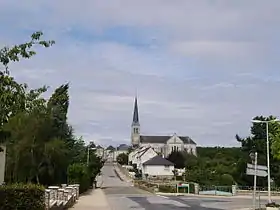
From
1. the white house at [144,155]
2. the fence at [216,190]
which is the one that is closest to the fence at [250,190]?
the fence at [216,190]

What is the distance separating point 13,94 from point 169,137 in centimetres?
16840

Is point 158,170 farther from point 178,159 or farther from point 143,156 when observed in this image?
point 143,156

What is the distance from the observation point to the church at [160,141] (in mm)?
176200

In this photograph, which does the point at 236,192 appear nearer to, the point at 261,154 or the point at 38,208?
the point at 261,154

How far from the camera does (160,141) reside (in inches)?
7279

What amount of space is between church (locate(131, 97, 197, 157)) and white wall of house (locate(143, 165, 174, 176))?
4249 centimetres

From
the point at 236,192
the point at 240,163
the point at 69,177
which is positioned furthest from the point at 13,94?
Answer: the point at 240,163

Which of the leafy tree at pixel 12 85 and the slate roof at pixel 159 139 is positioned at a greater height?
the slate roof at pixel 159 139

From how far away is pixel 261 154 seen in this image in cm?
7538

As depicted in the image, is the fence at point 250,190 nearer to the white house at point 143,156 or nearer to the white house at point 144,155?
the white house at point 143,156

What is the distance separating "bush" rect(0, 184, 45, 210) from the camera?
21.0 meters

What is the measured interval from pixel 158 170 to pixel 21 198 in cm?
10578

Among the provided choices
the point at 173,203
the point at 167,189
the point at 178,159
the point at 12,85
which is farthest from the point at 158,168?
the point at 12,85

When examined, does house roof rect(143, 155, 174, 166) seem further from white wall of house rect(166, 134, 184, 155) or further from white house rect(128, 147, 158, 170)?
white wall of house rect(166, 134, 184, 155)
